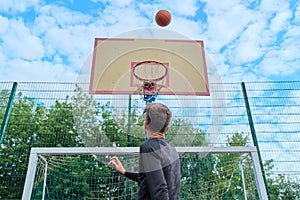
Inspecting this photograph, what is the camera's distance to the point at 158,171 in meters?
0.91

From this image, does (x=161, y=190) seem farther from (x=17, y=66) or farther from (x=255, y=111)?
(x=17, y=66)

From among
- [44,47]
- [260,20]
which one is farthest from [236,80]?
[44,47]

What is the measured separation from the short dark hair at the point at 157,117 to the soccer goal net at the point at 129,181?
6.68 feet

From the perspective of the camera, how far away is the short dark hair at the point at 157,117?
1.09m

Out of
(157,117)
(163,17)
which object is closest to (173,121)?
(163,17)

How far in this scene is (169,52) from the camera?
337 centimetres

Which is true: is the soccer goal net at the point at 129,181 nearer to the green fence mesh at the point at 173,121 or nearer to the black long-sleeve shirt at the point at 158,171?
the green fence mesh at the point at 173,121

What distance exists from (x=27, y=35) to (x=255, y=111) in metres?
4.86

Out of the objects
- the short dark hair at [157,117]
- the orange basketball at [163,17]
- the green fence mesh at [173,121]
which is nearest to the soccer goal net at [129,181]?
the green fence mesh at [173,121]

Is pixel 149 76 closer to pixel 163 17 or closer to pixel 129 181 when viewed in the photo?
pixel 163 17

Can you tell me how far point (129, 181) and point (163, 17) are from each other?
2.10 m

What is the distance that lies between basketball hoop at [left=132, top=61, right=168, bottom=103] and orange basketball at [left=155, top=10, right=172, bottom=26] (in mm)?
505

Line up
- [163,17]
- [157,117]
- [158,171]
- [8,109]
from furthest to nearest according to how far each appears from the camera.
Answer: [8,109]
[163,17]
[157,117]
[158,171]

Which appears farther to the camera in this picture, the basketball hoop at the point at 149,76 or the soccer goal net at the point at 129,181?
the soccer goal net at the point at 129,181
